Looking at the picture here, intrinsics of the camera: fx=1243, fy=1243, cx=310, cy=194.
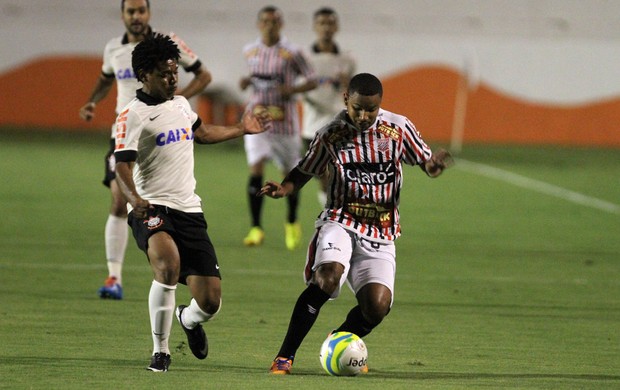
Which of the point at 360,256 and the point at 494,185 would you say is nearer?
the point at 360,256

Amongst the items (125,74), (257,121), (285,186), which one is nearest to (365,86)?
(285,186)

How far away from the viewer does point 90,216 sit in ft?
52.3

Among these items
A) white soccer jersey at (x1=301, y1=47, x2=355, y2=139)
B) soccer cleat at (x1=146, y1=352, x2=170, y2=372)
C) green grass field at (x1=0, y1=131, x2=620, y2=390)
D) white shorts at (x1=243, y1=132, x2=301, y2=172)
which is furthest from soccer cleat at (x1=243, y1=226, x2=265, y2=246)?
soccer cleat at (x1=146, y1=352, x2=170, y2=372)

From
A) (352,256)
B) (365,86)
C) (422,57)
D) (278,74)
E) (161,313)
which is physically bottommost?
(422,57)

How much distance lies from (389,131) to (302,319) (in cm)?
125

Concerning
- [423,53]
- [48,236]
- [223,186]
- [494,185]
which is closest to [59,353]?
[48,236]

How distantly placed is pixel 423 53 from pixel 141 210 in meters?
25.5

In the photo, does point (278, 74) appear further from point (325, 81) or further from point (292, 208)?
point (292, 208)

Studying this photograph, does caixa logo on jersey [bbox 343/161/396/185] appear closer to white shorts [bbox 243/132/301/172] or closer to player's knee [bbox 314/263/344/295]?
player's knee [bbox 314/263/344/295]

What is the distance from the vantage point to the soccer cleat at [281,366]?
22.8 ft

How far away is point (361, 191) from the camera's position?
732 centimetres

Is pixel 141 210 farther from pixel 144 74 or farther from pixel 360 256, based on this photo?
pixel 360 256

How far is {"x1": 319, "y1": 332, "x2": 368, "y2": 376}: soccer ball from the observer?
688 cm

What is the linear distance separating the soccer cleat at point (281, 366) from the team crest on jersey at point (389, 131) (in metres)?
A: 1.46
